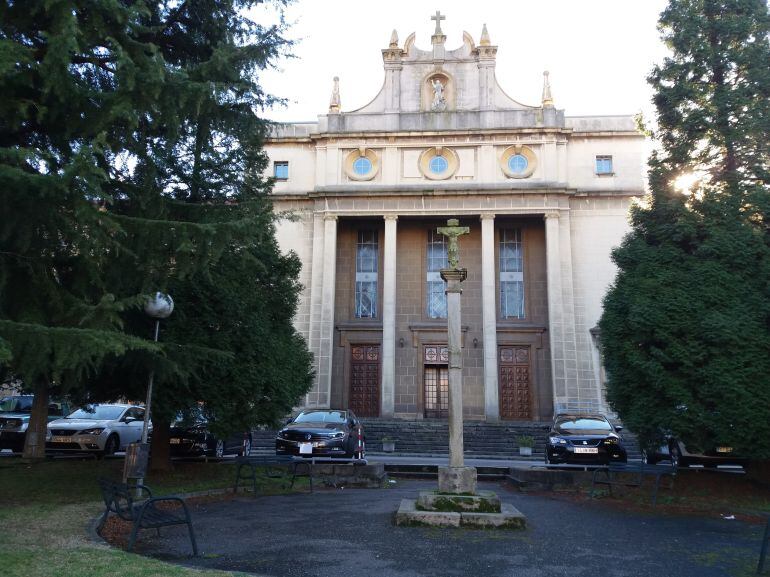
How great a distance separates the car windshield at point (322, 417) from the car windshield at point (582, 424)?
18.8 ft

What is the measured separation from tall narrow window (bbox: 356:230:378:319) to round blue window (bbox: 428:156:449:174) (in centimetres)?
400

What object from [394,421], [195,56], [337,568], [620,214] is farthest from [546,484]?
[620,214]

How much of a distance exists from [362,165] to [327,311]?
6.99 m

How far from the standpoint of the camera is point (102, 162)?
8.24 meters

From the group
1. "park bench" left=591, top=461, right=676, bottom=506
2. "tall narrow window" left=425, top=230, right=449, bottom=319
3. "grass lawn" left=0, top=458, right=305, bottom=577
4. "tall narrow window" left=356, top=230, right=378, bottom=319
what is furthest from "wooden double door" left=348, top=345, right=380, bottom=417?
"park bench" left=591, top=461, right=676, bottom=506

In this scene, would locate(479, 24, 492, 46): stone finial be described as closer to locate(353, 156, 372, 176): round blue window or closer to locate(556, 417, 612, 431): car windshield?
locate(353, 156, 372, 176): round blue window

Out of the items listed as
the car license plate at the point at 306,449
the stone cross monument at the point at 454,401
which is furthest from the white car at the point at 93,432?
the stone cross monument at the point at 454,401

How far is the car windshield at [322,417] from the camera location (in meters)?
16.5

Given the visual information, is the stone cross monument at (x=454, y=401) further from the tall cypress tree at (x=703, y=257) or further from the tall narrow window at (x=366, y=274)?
the tall narrow window at (x=366, y=274)

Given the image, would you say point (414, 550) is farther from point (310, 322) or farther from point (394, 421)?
point (310, 322)

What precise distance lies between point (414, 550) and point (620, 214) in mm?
24136

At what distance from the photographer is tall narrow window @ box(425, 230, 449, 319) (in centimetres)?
2884

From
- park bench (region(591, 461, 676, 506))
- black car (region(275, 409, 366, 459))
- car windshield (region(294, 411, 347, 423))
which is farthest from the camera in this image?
car windshield (region(294, 411, 347, 423))

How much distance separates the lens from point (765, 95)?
44.5 feet
